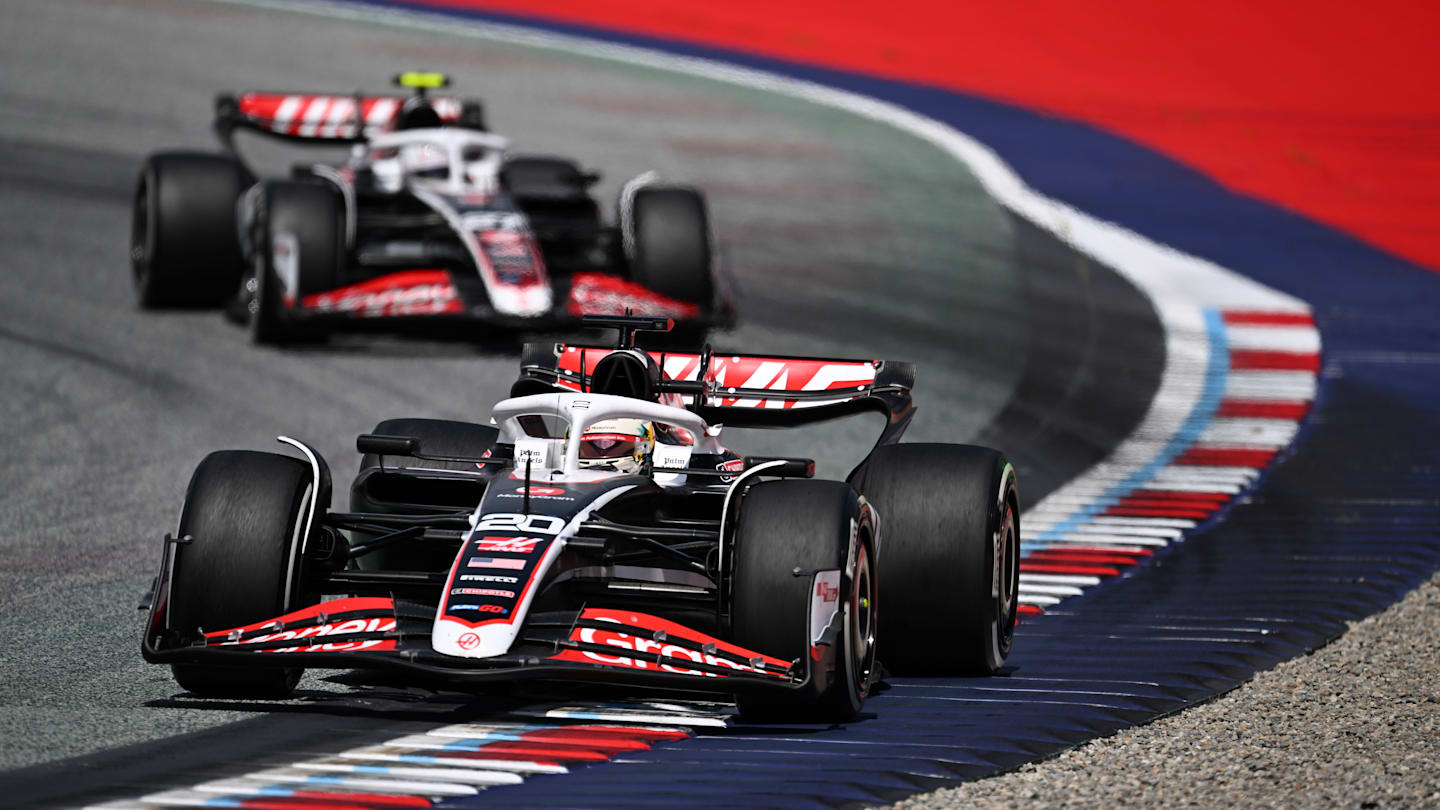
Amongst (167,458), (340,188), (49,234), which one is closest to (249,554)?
(167,458)

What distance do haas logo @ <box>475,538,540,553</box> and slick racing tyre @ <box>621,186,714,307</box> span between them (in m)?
9.40

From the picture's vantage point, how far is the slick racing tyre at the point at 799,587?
814 cm

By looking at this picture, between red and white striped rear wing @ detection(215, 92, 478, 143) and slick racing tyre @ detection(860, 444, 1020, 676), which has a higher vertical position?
red and white striped rear wing @ detection(215, 92, 478, 143)

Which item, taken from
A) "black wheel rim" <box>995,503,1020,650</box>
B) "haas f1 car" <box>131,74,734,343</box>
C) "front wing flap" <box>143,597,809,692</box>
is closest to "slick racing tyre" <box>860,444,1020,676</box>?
"black wheel rim" <box>995,503,1020,650</box>

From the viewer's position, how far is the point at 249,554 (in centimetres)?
841

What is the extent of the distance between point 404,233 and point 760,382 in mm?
8287

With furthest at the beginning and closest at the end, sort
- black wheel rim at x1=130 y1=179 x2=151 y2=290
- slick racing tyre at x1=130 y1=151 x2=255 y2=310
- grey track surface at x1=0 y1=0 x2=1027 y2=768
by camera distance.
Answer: black wheel rim at x1=130 y1=179 x2=151 y2=290 < slick racing tyre at x1=130 y1=151 x2=255 y2=310 < grey track surface at x1=0 y1=0 x2=1027 y2=768

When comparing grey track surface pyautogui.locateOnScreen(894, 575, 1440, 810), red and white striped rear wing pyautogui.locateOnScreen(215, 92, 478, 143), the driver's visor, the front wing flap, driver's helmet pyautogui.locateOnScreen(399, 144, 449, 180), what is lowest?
grey track surface pyautogui.locateOnScreen(894, 575, 1440, 810)

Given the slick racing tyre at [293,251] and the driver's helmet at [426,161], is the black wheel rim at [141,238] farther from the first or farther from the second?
the driver's helmet at [426,161]

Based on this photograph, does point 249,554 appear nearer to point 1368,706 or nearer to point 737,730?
point 737,730

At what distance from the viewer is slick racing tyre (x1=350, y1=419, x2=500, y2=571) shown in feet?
31.3

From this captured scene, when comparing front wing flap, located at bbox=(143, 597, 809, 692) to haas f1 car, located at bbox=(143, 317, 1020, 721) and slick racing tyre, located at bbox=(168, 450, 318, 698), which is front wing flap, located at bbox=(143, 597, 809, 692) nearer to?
haas f1 car, located at bbox=(143, 317, 1020, 721)

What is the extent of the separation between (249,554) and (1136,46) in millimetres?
26957

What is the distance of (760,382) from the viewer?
413 inches
